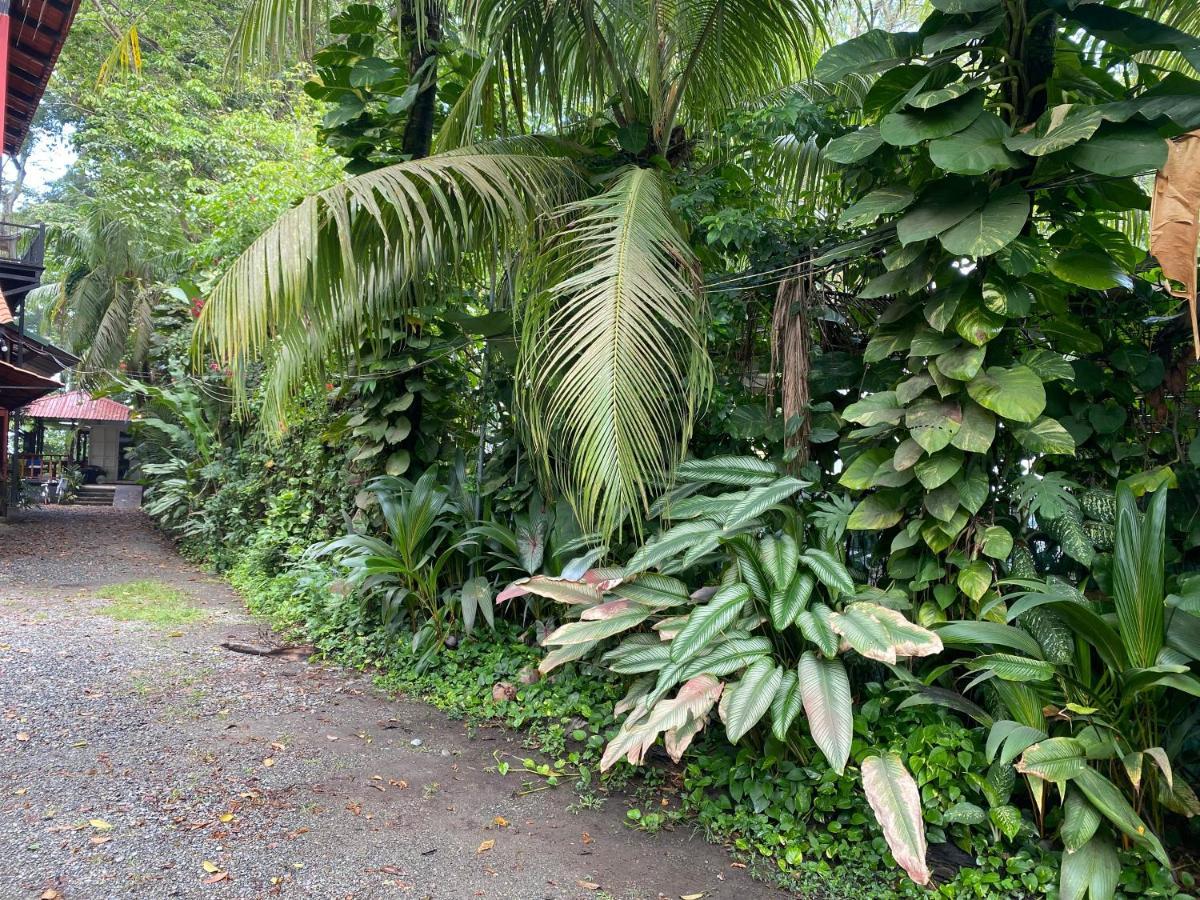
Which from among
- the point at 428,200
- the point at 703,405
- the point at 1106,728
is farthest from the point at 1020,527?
the point at 428,200

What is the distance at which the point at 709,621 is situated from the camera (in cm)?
290

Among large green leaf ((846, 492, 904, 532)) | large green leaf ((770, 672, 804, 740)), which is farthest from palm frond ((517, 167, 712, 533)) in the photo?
large green leaf ((770, 672, 804, 740))

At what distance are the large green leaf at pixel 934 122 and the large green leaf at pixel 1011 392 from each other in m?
0.91

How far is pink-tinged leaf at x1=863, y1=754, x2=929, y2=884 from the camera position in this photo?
91.0 inches

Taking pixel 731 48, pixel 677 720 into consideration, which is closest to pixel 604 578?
pixel 677 720

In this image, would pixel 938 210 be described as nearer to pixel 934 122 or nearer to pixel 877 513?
pixel 934 122

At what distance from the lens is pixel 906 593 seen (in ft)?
10.3

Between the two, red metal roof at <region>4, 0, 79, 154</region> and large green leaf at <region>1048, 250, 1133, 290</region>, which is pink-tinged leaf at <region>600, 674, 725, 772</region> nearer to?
large green leaf at <region>1048, 250, 1133, 290</region>

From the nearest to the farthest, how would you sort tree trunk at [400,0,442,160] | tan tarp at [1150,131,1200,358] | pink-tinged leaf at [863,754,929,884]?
Answer: 1. pink-tinged leaf at [863,754,929,884]
2. tan tarp at [1150,131,1200,358]
3. tree trunk at [400,0,442,160]

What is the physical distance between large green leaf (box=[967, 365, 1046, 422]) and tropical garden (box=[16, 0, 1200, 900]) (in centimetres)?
2

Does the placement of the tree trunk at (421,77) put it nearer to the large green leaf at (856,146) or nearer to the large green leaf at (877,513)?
the large green leaf at (856,146)

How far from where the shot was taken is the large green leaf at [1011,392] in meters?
2.73

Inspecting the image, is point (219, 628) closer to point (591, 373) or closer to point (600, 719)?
point (600, 719)

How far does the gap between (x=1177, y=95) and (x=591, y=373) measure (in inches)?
92.1
